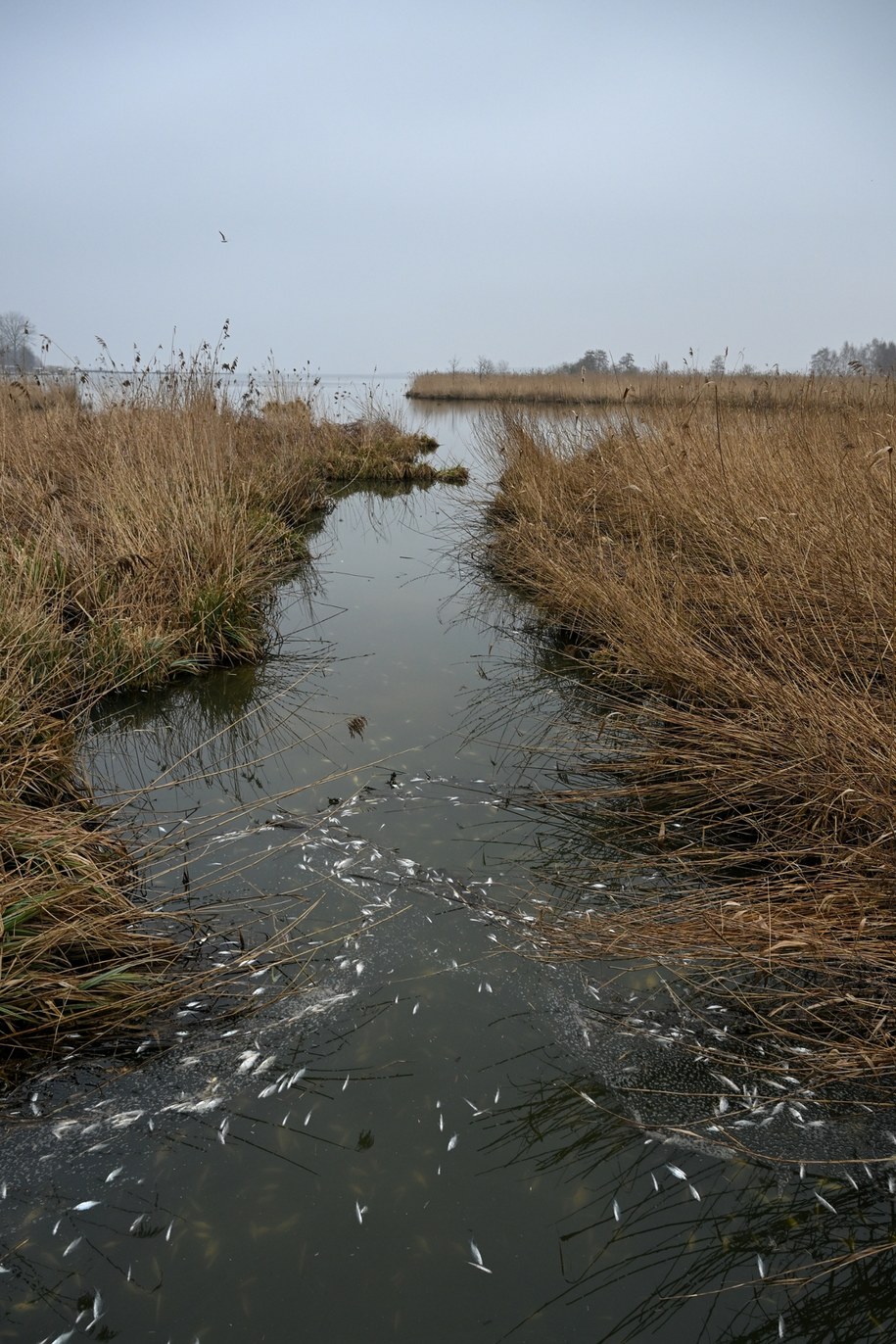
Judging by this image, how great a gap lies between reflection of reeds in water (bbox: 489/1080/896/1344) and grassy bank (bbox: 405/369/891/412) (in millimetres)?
4473

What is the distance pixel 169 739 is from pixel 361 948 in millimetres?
2139

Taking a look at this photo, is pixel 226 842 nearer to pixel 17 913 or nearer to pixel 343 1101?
pixel 17 913

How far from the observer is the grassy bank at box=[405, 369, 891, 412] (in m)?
7.42

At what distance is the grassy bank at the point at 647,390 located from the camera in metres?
7.42

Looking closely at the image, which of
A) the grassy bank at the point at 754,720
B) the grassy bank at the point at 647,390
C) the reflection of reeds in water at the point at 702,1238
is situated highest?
the grassy bank at the point at 647,390

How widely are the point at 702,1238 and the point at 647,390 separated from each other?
14.1 meters

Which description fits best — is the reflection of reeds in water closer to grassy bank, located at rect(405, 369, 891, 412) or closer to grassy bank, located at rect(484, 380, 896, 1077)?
grassy bank, located at rect(484, 380, 896, 1077)

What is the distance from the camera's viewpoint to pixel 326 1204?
212 centimetres

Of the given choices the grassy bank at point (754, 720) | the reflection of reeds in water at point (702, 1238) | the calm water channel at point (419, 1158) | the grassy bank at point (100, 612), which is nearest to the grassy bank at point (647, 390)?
the grassy bank at point (754, 720)

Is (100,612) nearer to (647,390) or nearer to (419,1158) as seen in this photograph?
(419,1158)

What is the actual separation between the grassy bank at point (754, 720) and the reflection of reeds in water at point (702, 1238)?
0.43m

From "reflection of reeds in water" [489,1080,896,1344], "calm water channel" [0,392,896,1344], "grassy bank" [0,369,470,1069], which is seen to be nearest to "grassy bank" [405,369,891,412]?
"grassy bank" [0,369,470,1069]

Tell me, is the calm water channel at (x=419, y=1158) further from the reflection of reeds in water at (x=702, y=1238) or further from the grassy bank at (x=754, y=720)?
the grassy bank at (x=754, y=720)

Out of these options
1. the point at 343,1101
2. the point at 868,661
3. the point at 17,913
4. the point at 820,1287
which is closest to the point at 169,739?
the point at 17,913
